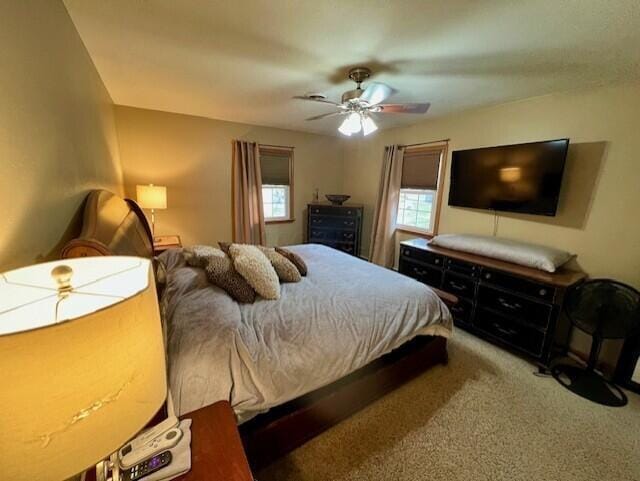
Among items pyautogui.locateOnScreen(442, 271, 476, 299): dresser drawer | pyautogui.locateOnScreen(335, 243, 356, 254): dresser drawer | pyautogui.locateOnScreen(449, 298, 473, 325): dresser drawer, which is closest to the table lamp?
pyautogui.locateOnScreen(335, 243, 356, 254): dresser drawer

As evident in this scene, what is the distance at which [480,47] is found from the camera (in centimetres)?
167

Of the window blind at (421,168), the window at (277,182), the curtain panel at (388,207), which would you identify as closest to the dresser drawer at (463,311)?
the curtain panel at (388,207)

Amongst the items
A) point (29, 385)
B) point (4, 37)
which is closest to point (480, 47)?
point (4, 37)

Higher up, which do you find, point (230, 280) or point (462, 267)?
point (230, 280)

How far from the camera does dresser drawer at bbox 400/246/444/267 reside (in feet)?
9.56

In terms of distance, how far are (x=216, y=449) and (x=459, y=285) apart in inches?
103

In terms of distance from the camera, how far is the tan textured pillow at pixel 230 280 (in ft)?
5.48

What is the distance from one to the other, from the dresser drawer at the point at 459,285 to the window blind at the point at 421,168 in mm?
1337

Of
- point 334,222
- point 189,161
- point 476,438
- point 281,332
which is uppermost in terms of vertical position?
point 189,161

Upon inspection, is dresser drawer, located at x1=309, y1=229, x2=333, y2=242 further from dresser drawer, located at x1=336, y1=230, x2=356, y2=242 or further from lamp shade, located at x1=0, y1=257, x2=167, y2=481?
lamp shade, located at x1=0, y1=257, x2=167, y2=481

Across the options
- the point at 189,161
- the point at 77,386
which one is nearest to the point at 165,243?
the point at 189,161

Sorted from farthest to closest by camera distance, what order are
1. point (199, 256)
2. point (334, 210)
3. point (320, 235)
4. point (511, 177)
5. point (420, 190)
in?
point (320, 235)
point (334, 210)
point (420, 190)
point (511, 177)
point (199, 256)

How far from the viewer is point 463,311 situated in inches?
108

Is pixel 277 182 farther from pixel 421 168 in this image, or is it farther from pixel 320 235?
pixel 421 168
